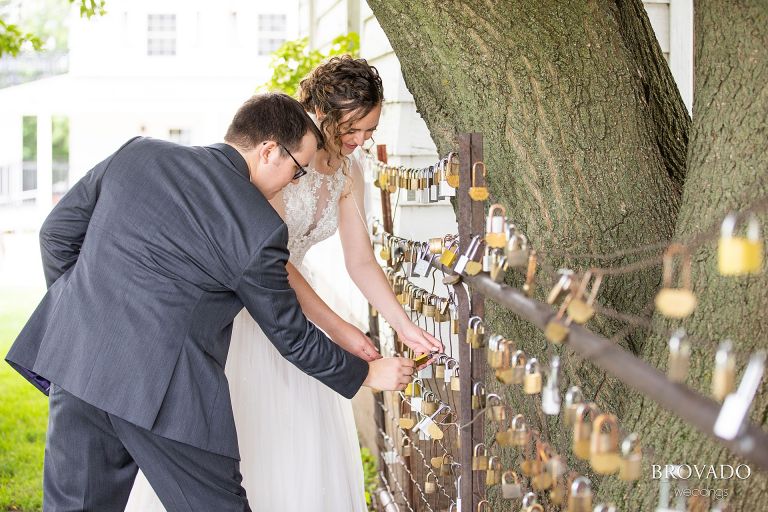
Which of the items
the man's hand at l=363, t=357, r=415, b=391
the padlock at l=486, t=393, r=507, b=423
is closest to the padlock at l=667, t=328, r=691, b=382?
the padlock at l=486, t=393, r=507, b=423

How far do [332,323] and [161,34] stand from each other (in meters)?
17.8

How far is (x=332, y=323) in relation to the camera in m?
3.12

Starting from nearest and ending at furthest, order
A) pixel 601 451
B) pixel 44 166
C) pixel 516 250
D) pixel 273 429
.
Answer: pixel 601 451
pixel 516 250
pixel 273 429
pixel 44 166

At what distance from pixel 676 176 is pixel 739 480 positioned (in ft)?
3.25

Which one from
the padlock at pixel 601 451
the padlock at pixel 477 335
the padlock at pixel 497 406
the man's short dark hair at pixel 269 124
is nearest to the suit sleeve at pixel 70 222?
the man's short dark hair at pixel 269 124

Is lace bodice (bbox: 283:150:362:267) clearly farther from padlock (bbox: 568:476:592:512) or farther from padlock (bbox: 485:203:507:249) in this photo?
padlock (bbox: 568:476:592:512)

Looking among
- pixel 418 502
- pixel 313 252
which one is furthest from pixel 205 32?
pixel 418 502

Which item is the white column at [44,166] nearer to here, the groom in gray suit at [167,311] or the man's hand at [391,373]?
the groom in gray suit at [167,311]

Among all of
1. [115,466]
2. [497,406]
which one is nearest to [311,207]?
[115,466]

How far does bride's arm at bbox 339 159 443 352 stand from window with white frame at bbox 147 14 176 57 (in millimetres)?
17315

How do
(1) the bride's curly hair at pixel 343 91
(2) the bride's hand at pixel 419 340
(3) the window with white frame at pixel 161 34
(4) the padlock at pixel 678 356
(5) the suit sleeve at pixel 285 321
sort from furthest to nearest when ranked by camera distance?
(3) the window with white frame at pixel 161 34, (1) the bride's curly hair at pixel 343 91, (2) the bride's hand at pixel 419 340, (5) the suit sleeve at pixel 285 321, (4) the padlock at pixel 678 356

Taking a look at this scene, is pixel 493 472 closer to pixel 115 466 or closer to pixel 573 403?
pixel 573 403

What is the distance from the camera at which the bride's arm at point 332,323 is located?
309cm

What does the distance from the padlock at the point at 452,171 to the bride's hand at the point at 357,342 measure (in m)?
0.84
